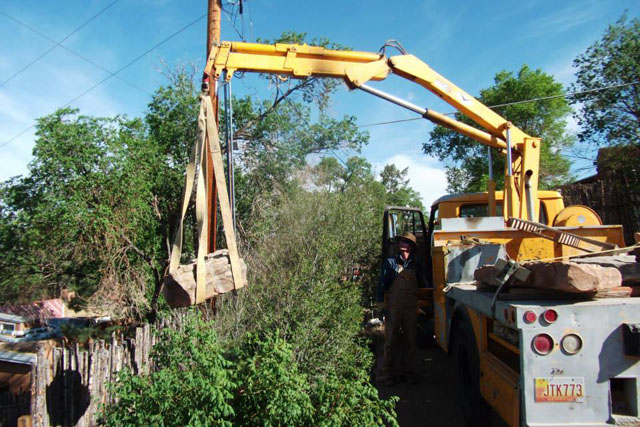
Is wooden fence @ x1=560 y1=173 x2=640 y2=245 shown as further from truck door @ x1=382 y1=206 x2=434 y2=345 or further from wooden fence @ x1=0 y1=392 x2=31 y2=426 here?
wooden fence @ x1=0 y1=392 x2=31 y2=426

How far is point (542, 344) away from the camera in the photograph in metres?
3.05

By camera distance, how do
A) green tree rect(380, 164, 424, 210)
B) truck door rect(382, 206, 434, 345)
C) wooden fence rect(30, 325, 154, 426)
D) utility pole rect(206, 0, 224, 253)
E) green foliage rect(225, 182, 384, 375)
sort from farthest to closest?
green tree rect(380, 164, 424, 210) → utility pole rect(206, 0, 224, 253) → truck door rect(382, 206, 434, 345) → green foliage rect(225, 182, 384, 375) → wooden fence rect(30, 325, 154, 426)

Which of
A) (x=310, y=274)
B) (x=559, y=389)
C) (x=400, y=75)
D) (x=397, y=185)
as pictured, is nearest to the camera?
(x=559, y=389)

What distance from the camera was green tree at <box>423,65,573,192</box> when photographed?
18.9m

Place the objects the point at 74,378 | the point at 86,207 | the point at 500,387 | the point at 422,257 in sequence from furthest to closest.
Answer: the point at 86,207, the point at 422,257, the point at 74,378, the point at 500,387

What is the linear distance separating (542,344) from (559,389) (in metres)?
0.30

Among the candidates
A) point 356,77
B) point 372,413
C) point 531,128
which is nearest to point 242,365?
point 372,413

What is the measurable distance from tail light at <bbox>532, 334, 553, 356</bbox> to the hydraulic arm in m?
3.85

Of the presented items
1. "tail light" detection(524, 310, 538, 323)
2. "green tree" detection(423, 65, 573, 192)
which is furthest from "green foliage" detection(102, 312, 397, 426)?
"green tree" detection(423, 65, 573, 192)

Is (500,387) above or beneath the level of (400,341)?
above

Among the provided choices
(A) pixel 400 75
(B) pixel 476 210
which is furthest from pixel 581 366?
(A) pixel 400 75

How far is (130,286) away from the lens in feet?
30.9

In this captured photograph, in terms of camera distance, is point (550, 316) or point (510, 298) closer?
point (550, 316)

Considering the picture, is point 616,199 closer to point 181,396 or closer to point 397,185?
point 181,396
